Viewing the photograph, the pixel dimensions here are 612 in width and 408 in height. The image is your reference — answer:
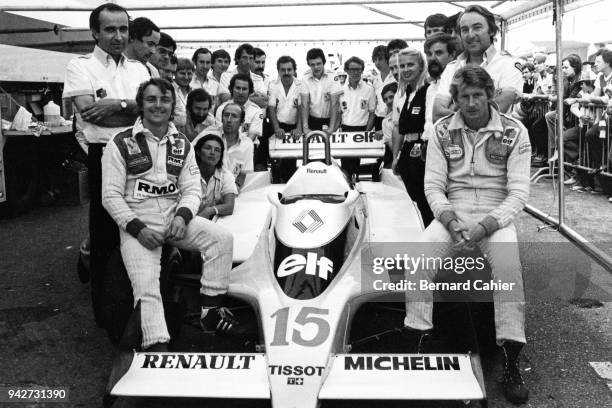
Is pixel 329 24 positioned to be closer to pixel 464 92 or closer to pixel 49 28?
pixel 49 28

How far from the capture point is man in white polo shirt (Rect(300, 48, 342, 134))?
776 cm

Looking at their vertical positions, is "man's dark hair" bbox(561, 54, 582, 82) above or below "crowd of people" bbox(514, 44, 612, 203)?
above

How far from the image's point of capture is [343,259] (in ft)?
Result: 11.1

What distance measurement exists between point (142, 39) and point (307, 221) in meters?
2.06

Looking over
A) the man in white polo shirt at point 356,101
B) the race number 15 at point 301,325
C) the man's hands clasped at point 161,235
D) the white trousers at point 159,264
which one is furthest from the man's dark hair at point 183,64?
the race number 15 at point 301,325

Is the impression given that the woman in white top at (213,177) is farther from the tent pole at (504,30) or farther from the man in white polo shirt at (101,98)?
the tent pole at (504,30)

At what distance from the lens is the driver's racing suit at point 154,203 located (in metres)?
3.21

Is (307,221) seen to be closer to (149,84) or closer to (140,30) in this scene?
(149,84)

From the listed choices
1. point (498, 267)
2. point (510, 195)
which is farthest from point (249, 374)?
point (510, 195)

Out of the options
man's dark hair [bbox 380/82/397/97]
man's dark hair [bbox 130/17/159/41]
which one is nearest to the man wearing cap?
man's dark hair [bbox 130/17/159/41]

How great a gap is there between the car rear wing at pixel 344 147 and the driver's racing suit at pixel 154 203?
2742 millimetres

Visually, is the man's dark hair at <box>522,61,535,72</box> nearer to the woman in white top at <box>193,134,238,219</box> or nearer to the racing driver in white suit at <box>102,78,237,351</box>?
the woman in white top at <box>193,134,238,219</box>

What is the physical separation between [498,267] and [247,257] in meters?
1.38

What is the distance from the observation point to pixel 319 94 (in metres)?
7.86
